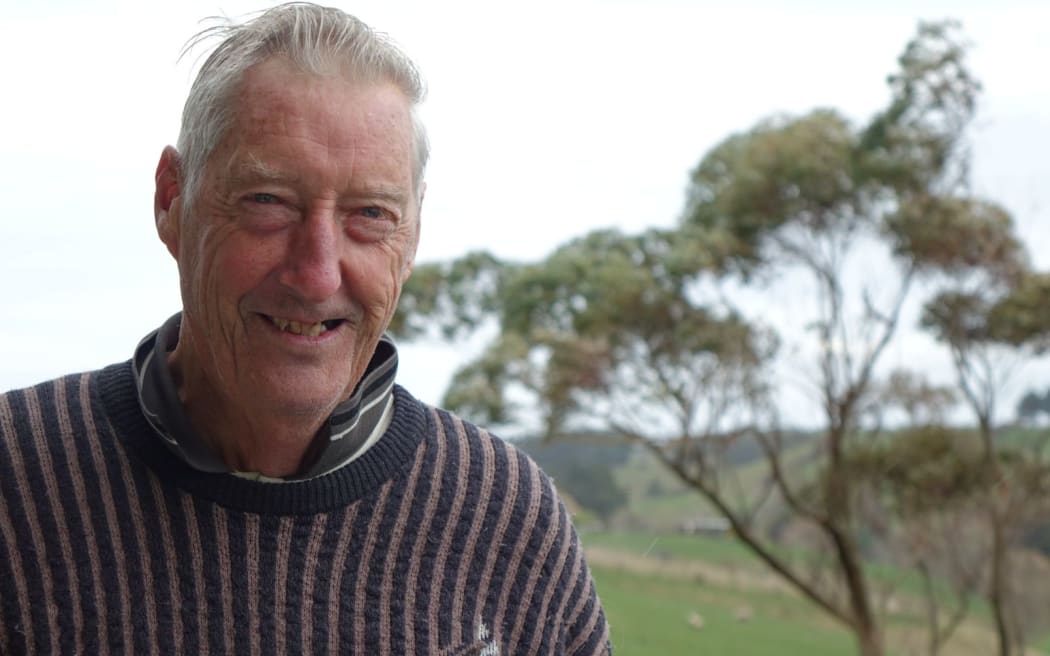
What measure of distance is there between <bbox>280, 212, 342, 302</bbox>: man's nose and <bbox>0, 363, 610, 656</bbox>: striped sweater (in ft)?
0.77

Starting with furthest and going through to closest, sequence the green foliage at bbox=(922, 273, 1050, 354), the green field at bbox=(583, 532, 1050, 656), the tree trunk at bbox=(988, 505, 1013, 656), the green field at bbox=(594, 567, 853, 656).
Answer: the green field at bbox=(583, 532, 1050, 656)
the green field at bbox=(594, 567, 853, 656)
the tree trunk at bbox=(988, 505, 1013, 656)
the green foliage at bbox=(922, 273, 1050, 354)

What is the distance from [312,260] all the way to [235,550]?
1.03ft

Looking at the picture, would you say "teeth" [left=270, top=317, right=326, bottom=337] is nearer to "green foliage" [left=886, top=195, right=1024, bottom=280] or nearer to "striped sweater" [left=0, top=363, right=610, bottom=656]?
"striped sweater" [left=0, top=363, right=610, bottom=656]

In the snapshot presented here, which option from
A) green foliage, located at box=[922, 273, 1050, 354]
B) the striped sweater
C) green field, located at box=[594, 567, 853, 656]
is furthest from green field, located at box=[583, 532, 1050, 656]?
the striped sweater

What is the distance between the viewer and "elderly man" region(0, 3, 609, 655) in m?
1.08

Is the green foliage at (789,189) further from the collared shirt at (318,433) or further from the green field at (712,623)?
the collared shirt at (318,433)

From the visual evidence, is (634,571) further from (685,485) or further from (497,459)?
(497,459)

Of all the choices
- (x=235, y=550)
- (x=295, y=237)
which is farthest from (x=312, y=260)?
(x=235, y=550)

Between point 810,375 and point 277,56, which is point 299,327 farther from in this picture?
point 810,375

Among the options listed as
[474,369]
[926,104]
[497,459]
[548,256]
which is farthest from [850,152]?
[497,459]

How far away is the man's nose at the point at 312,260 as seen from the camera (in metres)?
1.07

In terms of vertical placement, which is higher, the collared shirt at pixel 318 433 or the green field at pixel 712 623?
the collared shirt at pixel 318 433

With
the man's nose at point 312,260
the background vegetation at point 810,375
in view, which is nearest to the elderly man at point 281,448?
the man's nose at point 312,260

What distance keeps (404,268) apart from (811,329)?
28.9 feet
